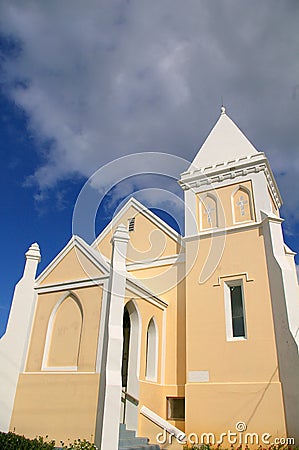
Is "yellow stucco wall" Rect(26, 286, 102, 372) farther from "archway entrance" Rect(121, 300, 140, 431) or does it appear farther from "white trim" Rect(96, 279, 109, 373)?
"archway entrance" Rect(121, 300, 140, 431)

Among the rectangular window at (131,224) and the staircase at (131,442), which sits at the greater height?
the rectangular window at (131,224)

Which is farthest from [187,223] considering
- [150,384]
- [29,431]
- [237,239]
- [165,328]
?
[29,431]

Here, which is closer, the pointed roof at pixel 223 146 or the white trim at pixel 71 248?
the white trim at pixel 71 248

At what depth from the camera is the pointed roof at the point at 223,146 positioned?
16.1 metres

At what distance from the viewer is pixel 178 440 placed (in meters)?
10.2

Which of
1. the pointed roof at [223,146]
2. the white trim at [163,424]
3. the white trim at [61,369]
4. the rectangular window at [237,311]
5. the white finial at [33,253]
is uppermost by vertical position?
the pointed roof at [223,146]

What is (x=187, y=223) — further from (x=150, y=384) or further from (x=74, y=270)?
(x=150, y=384)

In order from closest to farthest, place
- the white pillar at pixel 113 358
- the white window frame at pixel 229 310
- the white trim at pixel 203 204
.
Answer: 1. the white pillar at pixel 113 358
2. the white window frame at pixel 229 310
3. the white trim at pixel 203 204

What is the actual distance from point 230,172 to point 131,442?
10729 millimetres

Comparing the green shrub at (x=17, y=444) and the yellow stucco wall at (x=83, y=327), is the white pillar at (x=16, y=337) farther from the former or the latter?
the green shrub at (x=17, y=444)

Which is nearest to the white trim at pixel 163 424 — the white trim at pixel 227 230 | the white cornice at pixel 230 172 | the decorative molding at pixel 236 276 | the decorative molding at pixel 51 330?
the decorative molding at pixel 51 330

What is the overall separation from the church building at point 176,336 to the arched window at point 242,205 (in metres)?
0.05

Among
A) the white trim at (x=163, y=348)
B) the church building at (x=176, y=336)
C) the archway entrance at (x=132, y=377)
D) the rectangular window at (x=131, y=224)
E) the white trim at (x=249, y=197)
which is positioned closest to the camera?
the church building at (x=176, y=336)

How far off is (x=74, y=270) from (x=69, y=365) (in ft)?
10.6
